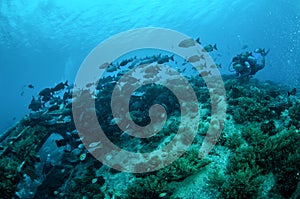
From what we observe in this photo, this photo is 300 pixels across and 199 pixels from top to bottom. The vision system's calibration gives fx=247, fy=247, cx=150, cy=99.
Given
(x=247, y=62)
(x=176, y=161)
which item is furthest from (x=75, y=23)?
(x=176, y=161)

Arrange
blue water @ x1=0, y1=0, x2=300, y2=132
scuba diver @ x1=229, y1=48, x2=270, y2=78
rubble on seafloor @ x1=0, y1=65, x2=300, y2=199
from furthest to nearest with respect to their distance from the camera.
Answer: blue water @ x1=0, y1=0, x2=300, y2=132, scuba diver @ x1=229, y1=48, x2=270, y2=78, rubble on seafloor @ x1=0, y1=65, x2=300, y2=199

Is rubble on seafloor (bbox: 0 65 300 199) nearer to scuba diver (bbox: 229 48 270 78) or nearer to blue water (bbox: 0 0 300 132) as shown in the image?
scuba diver (bbox: 229 48 270 78)

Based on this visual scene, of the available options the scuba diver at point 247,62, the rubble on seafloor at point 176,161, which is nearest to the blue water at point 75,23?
the scuba diver at point 247,62

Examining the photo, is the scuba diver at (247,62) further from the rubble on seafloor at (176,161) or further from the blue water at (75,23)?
the blue water at (75,23)

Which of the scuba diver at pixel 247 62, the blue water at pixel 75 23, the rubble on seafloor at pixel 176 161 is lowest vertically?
the rubble on seafloor at pixel 176 161

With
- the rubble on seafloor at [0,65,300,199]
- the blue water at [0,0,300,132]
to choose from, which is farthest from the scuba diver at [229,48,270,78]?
the blue water at [0,0,300,132]

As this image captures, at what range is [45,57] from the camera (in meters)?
49.5

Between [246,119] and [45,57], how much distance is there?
48597 mm

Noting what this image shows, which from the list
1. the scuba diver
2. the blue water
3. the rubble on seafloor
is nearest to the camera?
the rubble on seafloor

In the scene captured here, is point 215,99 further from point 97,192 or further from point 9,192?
point 9,192

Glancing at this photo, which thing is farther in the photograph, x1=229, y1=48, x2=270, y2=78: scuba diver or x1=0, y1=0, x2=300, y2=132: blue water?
x1=0, y1=0, x2=300, y2=132: blue water

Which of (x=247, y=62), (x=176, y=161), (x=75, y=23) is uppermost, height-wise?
(x=75, y=23)

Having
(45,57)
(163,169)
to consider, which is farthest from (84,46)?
(163,169)

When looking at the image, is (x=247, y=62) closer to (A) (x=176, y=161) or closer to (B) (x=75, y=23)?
(A) (x=176, y=161)
